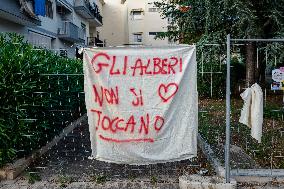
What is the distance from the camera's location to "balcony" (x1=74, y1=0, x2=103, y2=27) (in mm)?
30406

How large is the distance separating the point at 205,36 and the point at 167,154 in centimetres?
903

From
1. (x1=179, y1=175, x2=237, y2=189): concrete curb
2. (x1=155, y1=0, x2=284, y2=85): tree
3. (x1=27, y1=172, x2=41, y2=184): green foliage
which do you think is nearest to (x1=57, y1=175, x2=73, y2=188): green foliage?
(x1=27, y1=172, x2=41, y2=184): green foliage

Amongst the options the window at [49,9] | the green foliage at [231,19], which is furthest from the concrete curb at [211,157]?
the window at [49,9]

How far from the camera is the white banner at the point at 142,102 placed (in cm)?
424

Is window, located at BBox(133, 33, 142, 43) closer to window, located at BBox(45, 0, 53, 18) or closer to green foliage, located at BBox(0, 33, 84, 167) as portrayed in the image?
window, located at BBox(45, 0, 53, 18)

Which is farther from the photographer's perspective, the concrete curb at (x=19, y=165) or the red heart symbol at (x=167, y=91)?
the concrete curb at (x=19, y=165)

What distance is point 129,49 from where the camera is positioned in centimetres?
424

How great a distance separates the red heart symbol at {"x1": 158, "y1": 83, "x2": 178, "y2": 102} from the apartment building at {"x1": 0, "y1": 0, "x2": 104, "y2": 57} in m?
4.94

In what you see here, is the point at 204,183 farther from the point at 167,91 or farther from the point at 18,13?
the point at 18,13

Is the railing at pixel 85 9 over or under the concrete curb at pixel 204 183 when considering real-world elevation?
over

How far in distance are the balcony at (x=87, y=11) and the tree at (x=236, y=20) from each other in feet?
59.0

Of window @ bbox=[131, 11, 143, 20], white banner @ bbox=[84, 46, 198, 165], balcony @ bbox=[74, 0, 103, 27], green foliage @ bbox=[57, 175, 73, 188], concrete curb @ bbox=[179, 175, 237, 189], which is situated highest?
window @ bbox=[131, 11, 143, 20]

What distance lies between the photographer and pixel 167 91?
425cm

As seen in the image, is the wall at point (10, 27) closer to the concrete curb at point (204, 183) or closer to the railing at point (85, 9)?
the railing at point (85, 9)
